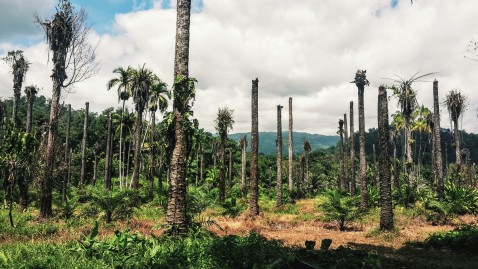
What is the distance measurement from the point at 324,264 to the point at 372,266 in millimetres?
832

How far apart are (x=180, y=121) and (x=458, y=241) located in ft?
31.2

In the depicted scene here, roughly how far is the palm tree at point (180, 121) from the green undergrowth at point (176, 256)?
1076 mm

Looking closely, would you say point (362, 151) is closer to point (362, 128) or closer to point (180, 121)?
point (362, 128)

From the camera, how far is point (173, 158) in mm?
9219

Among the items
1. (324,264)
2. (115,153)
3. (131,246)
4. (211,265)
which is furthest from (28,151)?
(115,153)

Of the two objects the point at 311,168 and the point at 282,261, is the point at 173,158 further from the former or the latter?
the point at 311,168

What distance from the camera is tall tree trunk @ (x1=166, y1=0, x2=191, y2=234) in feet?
29.6

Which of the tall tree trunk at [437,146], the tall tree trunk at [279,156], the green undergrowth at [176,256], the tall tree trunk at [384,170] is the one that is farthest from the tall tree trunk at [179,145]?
the tall tree trunk at [437,146]

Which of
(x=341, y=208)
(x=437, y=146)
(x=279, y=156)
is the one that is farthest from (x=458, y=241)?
(x=279, y=156)

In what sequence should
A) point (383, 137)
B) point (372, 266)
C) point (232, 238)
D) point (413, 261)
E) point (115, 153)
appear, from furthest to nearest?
point (115, 153) → point (383, 137) → point (413, 261) → point (232, 238) → point (372, 266)

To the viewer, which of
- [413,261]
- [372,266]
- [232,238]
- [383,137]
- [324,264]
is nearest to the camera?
[372,266]

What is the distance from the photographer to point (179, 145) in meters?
9.27

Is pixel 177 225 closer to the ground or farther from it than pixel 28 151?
closer to the ground

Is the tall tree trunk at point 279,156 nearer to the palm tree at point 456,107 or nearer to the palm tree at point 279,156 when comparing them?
the palm tree at point 279,156
